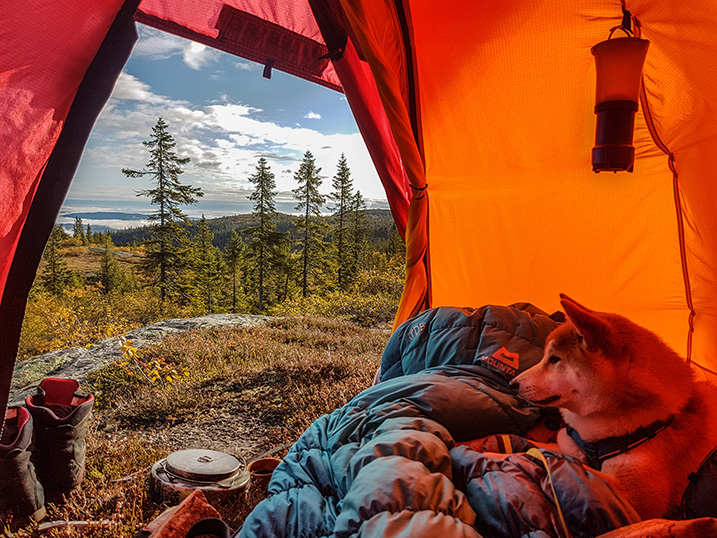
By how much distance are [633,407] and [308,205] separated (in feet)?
59.5

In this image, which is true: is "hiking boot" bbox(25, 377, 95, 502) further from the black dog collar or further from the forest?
the forest

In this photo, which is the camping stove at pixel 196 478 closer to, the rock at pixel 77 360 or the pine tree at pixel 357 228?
the rock at pixel 77 360

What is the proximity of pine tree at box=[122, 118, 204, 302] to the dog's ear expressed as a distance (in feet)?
49.6

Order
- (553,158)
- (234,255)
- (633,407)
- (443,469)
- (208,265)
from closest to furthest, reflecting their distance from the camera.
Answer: (443,469), (633,407), (553,158), (208,265), (234,255)

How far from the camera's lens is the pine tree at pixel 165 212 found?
14.8 meters

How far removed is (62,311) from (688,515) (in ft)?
34.4

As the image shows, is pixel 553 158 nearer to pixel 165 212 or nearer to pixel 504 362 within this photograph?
pixel 504 362

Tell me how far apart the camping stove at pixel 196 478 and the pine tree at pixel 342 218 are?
60.4 feet

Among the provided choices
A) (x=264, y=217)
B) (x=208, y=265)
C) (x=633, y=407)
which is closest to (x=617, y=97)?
(x=633, y=407)

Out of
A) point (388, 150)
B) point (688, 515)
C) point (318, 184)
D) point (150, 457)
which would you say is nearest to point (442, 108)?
point (388, 150)

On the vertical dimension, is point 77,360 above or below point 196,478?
below

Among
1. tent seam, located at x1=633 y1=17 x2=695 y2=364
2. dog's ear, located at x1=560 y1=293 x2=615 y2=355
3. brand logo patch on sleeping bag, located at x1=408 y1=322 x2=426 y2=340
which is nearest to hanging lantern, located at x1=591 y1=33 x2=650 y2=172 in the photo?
tent seam, located at x1=633 y1=17 x2=695 y2=364

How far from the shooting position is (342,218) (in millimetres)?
21594

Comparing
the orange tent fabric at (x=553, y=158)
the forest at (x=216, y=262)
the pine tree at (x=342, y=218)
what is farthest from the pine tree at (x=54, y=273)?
the orange tent fabric at (x=553, y=158)
